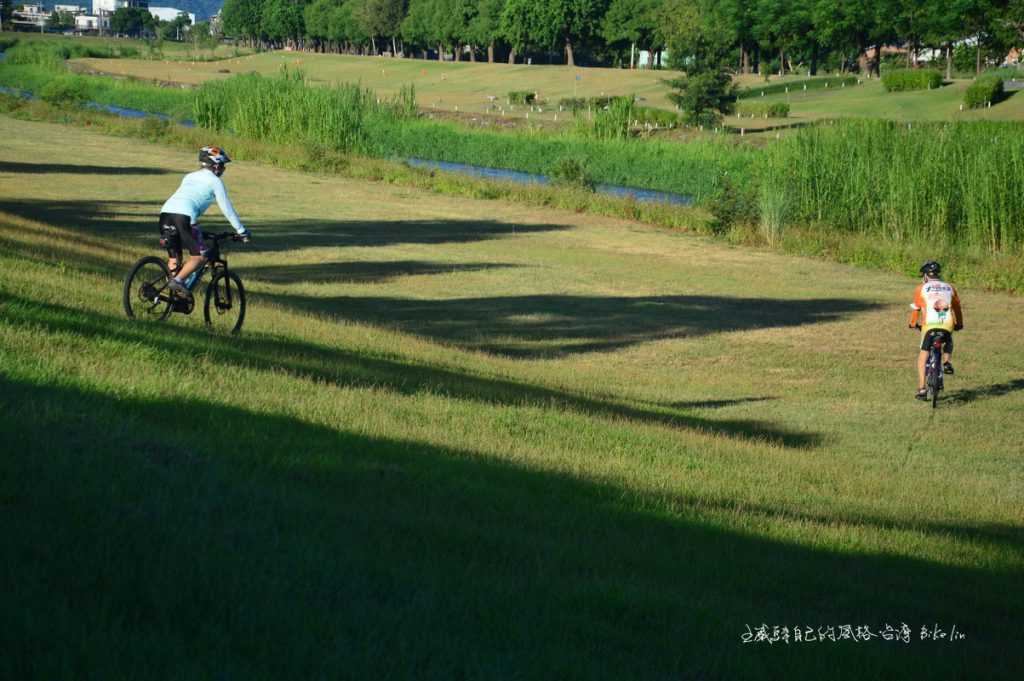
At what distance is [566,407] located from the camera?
14273 mm

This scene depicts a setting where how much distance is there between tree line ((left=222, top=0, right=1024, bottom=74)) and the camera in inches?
3497

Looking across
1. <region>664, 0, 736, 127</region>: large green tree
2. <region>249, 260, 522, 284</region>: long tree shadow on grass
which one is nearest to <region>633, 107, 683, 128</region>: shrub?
<region>664, 0, 736, 127</region>: large green tree

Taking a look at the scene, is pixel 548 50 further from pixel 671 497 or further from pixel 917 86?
pixel 671 497

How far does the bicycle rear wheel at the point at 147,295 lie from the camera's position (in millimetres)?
13633

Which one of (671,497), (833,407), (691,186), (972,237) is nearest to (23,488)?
(671,497)

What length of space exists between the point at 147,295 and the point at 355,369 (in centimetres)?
242

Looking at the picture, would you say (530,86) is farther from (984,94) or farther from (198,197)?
(198,197)

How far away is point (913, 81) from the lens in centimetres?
8644

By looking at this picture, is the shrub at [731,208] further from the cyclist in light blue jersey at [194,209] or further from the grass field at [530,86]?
the cyclist in light blue jersey at [194,209]

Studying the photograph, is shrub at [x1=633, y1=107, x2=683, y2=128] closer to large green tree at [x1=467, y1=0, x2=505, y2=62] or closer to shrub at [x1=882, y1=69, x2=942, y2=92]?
shrub at [x1=882, y1=69, x2=942, y2=92]

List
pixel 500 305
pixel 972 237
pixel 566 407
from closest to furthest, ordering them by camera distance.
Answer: pixel 566 407, pixel 500 305, pixel 972 237

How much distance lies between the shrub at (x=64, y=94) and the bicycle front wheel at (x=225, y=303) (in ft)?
246

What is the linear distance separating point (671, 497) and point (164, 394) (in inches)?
154

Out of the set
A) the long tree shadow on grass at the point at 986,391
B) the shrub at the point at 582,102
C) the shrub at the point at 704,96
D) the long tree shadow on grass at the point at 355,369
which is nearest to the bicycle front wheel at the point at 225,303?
the long tree shadow on grass at the point at 355,369
